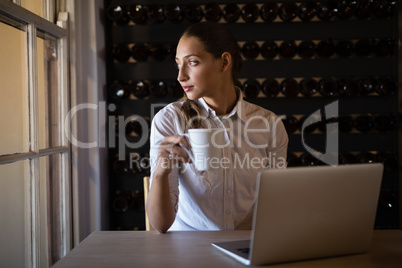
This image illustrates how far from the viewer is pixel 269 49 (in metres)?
2.57

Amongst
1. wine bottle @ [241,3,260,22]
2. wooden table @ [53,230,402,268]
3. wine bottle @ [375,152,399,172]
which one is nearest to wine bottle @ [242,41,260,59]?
wine bottle @ [241,3,260,22]

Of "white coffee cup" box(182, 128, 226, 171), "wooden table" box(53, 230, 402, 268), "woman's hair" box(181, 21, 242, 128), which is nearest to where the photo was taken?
"wooden table" box(53, 230, 402, 268)

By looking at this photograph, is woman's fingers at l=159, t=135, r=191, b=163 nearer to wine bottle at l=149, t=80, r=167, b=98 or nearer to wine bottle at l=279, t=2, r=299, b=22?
wine bottle at l=149, t=80, r=167, b=98

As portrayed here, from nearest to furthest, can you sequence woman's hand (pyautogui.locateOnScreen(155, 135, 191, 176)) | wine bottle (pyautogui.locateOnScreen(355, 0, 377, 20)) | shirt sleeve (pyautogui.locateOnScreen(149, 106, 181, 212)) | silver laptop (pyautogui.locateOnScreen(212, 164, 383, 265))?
silver laptop (pyautogui.locateOnScreen(212, 164, 383, 265))
woman's hand (pyautogui.locateOnScreen(155, 135, 191, 176))
shirt sleeve (pyautogui.locateOnScreen(149, 106, 181, 212))
wine bottle (pyautogui.locateOnScreen(355, 0, 377, 20))

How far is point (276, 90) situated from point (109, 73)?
1.00 m

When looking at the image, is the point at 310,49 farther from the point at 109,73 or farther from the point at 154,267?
the point at 154,267

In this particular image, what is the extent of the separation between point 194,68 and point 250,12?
1081mm

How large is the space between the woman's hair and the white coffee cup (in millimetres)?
490

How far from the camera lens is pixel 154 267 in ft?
3.11

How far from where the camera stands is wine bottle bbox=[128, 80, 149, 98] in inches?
102

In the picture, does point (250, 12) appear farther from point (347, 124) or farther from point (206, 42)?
point (206, 42)

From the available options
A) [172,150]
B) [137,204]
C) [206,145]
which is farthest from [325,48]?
[206,145]

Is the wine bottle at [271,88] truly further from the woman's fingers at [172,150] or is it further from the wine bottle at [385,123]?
the woman's fingers at [172,150]

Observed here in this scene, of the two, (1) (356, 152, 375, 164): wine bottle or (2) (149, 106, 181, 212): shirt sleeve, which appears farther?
(1) (356, 152, 375, 164): wine bottle
